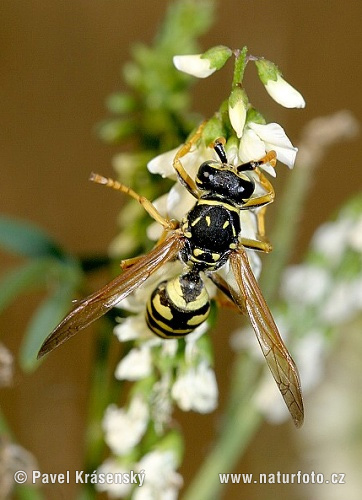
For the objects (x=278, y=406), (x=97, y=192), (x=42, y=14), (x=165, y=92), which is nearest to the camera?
(x=165, y=92)

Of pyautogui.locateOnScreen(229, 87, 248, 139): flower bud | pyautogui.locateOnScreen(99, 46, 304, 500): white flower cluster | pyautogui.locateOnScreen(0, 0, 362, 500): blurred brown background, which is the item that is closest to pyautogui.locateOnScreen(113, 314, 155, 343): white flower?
pyautogui.locateOnScreen(99, 46, 304, 500): white flower cluster

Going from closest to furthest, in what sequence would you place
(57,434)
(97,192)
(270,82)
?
(270,82), (57,434), (97,192)

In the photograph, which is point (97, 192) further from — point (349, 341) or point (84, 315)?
point (84, 315)

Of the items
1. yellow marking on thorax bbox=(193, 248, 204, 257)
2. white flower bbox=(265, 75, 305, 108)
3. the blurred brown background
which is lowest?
yellow marking on thorax bbox=(193, 248, 204, 257)

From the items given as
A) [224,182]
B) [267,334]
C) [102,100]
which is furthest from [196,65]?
[102,100]

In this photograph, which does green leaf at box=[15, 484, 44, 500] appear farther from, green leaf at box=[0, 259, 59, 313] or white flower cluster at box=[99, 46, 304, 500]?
green leaf at box=[0, 259, 59, 313]

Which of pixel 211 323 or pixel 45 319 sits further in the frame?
pixel 45 319

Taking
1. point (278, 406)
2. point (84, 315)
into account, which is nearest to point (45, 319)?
point (84, 315)
